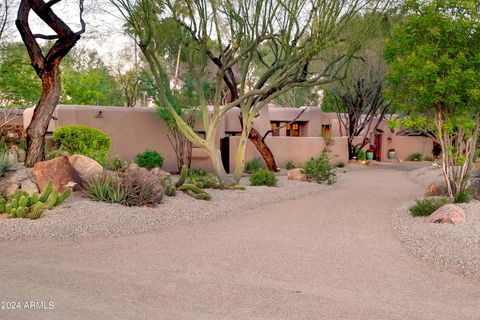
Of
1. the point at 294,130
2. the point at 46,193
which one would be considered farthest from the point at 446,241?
the point at 294,130

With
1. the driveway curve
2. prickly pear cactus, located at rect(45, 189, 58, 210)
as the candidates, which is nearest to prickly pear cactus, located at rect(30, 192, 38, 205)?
prickly pear cactus, located at rect(45, 189, 58, 210)

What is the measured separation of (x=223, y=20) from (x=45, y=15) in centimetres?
547

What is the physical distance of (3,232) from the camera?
7.45 metres

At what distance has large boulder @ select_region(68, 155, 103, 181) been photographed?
10.4 metres

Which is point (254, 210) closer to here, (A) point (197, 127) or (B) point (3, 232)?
(B) point (3, 232)

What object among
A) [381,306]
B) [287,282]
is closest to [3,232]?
[287,282]

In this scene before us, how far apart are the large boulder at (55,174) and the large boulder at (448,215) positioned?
7.21 m

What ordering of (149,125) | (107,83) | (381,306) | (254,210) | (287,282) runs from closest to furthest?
(381,306), (287,282), (254,210), (149,125), (107,83)

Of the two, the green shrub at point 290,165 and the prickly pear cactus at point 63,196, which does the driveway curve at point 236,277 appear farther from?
the green shrub at point 290,165

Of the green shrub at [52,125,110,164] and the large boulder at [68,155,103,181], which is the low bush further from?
the green shrub at [52,125,110,164]

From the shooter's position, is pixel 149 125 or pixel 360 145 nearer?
pixel 149 125

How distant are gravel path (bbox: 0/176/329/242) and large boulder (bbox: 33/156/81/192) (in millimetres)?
431

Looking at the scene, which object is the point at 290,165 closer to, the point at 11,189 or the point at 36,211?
the point at 11,189

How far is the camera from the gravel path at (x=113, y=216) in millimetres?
7684
